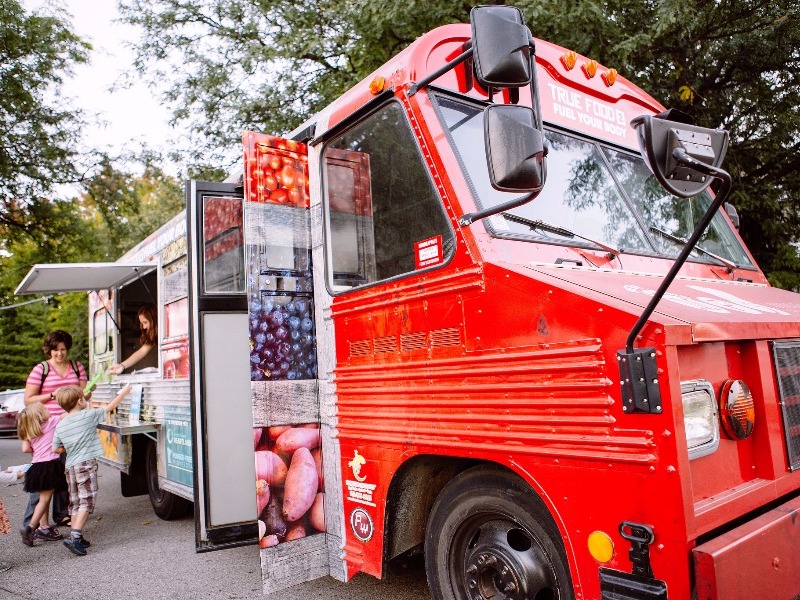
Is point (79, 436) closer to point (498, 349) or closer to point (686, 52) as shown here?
point (498, 349)

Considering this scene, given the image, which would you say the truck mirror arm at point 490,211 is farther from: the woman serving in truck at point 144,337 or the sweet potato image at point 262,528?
the woman serving in truck at point 144,337

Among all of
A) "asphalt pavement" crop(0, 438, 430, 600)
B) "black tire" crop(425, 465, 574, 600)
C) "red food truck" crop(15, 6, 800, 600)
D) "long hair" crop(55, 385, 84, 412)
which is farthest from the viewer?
"long hair" crop(55, 385, 84, 412)

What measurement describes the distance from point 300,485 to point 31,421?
12.0 ft

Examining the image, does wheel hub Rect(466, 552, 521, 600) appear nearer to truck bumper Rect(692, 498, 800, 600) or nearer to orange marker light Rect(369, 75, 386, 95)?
truck bumper Rect(692, 498, 800, 600)

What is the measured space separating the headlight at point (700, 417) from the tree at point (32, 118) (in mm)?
16338

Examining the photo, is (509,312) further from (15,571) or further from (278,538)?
(15,571)

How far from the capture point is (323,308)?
3514mm

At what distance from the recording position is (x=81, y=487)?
5543mm

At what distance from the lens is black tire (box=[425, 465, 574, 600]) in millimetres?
2391

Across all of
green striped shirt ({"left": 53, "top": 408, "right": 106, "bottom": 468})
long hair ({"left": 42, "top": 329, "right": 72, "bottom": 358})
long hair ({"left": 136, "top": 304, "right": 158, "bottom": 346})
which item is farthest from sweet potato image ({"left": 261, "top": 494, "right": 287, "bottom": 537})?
long hair ({"left": 136, "top": 304, "right": 158, "bottom": 346})

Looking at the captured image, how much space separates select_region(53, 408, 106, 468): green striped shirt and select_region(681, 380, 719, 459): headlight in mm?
5192

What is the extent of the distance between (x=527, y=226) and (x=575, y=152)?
77 centimetres

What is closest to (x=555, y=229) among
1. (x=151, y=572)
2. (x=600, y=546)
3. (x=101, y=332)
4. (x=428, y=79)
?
(x=428, y=79)

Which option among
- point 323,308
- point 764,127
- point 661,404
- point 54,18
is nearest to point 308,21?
point 764,127
